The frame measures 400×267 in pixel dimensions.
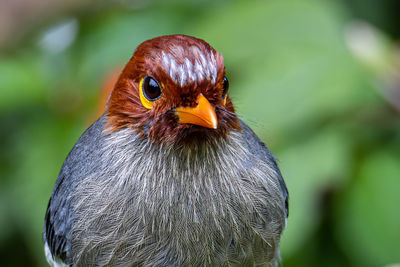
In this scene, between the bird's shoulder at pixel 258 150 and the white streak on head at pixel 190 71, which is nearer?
the white streak on head at pixel 190 71

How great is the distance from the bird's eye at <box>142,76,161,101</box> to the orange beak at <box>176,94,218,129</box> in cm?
16

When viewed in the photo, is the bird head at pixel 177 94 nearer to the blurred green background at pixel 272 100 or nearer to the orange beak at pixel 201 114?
the orange beak at pixel 201 114

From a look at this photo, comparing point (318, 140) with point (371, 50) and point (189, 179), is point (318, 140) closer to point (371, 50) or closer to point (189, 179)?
point (371, 50)

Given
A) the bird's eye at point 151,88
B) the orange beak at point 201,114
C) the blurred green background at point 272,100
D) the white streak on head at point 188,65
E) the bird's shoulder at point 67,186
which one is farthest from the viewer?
the blurred green background at point 272,100

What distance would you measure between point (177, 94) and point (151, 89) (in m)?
0.20

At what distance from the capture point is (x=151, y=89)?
10.6 feet

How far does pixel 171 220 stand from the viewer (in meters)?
3.24

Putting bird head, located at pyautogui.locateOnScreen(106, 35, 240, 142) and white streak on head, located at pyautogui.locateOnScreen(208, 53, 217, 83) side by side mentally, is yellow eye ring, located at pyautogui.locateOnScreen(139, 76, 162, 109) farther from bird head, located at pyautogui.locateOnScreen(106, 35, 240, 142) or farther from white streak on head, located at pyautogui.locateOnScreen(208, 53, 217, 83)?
white streak on head, located at pyautogui.locateOnScreen(208, 53, 217, 83)

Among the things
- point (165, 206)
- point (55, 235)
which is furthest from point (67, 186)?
point (165, 206)

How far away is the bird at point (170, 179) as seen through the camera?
3.15 meters

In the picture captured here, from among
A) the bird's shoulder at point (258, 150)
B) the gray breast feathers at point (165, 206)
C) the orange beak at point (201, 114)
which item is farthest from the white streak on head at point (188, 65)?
the bird's shoulder at point (258, 150)

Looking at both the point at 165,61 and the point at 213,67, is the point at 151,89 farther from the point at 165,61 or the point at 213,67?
the point at 213,67

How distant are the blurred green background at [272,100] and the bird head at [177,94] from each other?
4.97ft

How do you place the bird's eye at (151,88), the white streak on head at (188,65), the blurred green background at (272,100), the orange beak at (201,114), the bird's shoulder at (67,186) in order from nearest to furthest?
1. the orange beak at (201,114)
2. the white streak on head at (188,65)
3. the bird's eye at (151,88)
4. the bird's shoulder at (67,186)
5. the blurred green background at (272,100)
